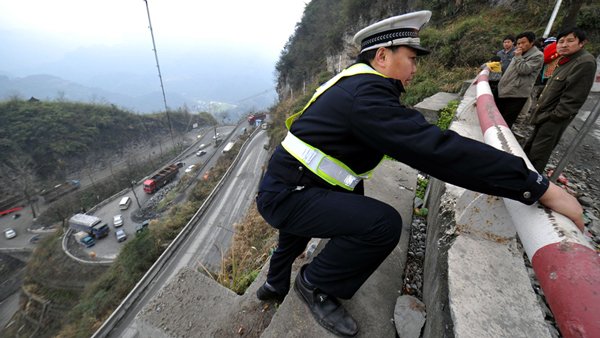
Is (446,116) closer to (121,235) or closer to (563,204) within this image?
Result: (563,204)

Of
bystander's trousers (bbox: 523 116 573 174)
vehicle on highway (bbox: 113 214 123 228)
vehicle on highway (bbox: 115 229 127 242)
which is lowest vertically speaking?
vehicle on highway (bbox: 113 214 123 228)

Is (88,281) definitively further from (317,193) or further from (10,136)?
(10,136)

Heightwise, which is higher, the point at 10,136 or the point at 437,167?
the point at 437,167

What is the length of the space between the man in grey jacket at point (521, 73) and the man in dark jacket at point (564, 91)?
548 mm

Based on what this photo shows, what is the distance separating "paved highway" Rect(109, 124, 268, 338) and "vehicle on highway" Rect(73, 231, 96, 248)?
12.0 metres

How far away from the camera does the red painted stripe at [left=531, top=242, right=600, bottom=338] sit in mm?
606

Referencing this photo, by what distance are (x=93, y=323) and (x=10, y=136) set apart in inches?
1664

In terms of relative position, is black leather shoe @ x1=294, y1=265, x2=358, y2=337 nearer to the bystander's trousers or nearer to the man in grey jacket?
the bystander's trousers

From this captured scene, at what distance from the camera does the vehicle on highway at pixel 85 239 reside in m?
22.6

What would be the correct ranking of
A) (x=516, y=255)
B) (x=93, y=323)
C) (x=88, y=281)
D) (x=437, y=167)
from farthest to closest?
(x=88, y=281), (x=93, y=323), (x=516, y=255), (x=437, y=167)

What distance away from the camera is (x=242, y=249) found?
30.7 feet

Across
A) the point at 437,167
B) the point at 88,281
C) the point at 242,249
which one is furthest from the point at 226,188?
the point at 437,167

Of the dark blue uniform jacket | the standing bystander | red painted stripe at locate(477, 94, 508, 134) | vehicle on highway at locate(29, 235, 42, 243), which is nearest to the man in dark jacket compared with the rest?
red painted stripe at locate(477, 94, 508, 134)

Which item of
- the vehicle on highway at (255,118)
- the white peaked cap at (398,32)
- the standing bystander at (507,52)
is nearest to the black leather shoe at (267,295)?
the white peaked cap at (398,32)
